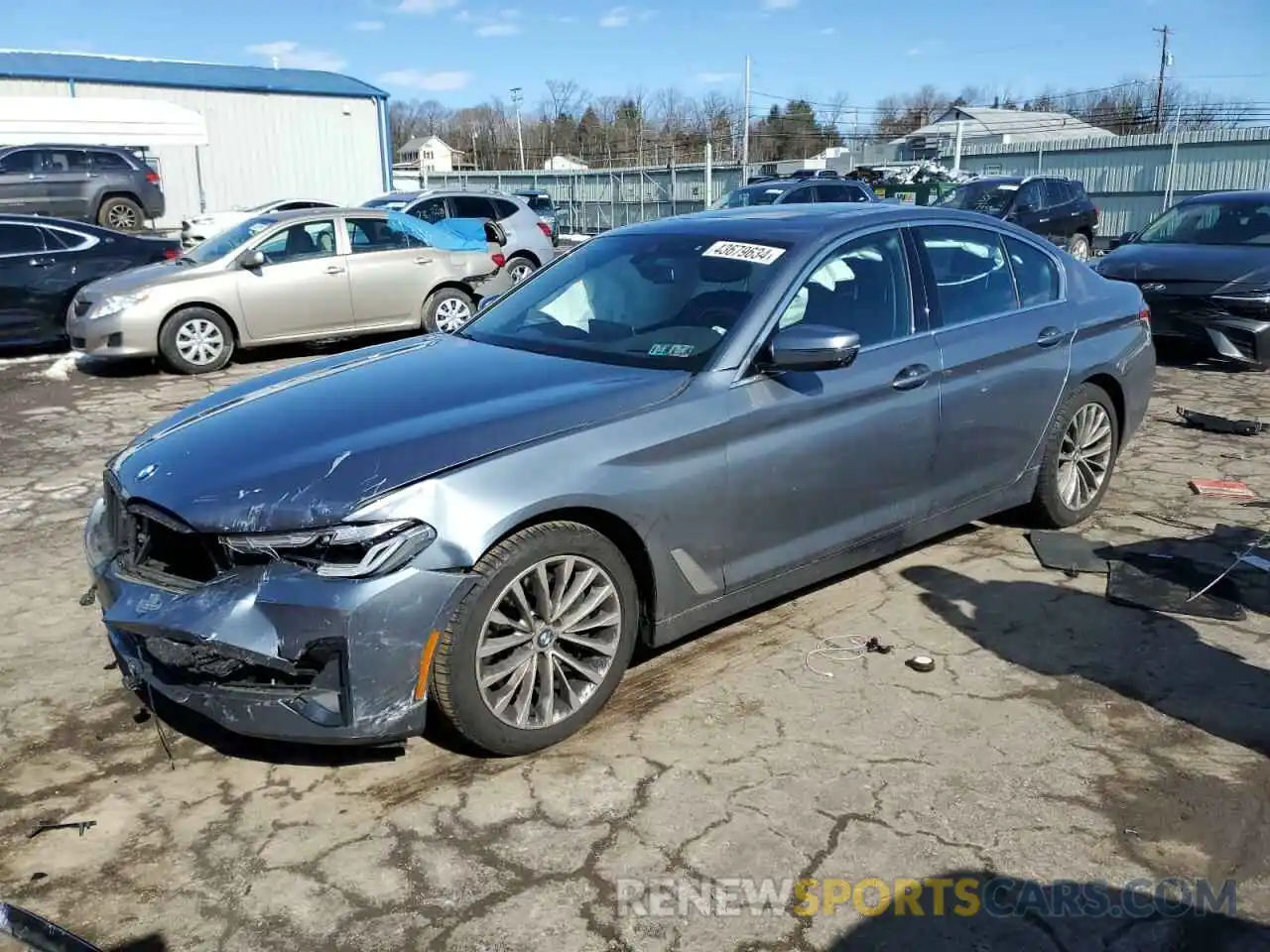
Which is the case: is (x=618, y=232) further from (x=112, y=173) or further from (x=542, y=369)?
(x=112, y=173)

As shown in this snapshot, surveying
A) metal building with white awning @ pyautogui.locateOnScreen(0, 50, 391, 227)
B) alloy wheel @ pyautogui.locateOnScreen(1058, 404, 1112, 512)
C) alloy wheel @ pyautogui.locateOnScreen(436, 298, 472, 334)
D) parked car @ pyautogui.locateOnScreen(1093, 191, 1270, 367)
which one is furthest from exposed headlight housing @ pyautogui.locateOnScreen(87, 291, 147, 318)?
metal building with white awning @ pyautogui.locateOnScreen(0, 50, 391, 227)

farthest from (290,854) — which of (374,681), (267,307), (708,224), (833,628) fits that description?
(267,307)

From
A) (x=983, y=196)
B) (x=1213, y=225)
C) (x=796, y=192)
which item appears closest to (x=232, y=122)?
(x=796, y=192)

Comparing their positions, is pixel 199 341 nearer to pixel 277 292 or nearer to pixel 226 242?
pixel 277 292

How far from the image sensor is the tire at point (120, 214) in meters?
19.5

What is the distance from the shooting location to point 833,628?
4281 mm

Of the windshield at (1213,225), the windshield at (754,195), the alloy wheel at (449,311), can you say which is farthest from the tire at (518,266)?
the windshield at (1213,225)

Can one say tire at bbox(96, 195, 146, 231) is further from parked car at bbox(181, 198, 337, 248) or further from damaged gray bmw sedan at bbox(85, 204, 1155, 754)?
damaged gray bmw sedan at bbox(85, 204, 1155, 754)

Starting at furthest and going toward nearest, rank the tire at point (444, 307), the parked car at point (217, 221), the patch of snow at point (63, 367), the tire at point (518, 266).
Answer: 1. the parked car at point (217, 221)
2. the tire at point (518, 266)
3. the tire at point (444, 307)
4. the patch of snow at point (63, 367)

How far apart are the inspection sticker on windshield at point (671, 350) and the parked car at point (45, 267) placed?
9574 millimetres

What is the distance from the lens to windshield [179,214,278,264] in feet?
34.3

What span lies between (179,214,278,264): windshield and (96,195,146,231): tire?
10.2 meters

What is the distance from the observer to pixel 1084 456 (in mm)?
5340

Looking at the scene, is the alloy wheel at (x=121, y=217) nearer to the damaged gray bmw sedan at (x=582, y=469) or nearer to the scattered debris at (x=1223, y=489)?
the damaged gray bmw sedan at (x=582, y=469)
